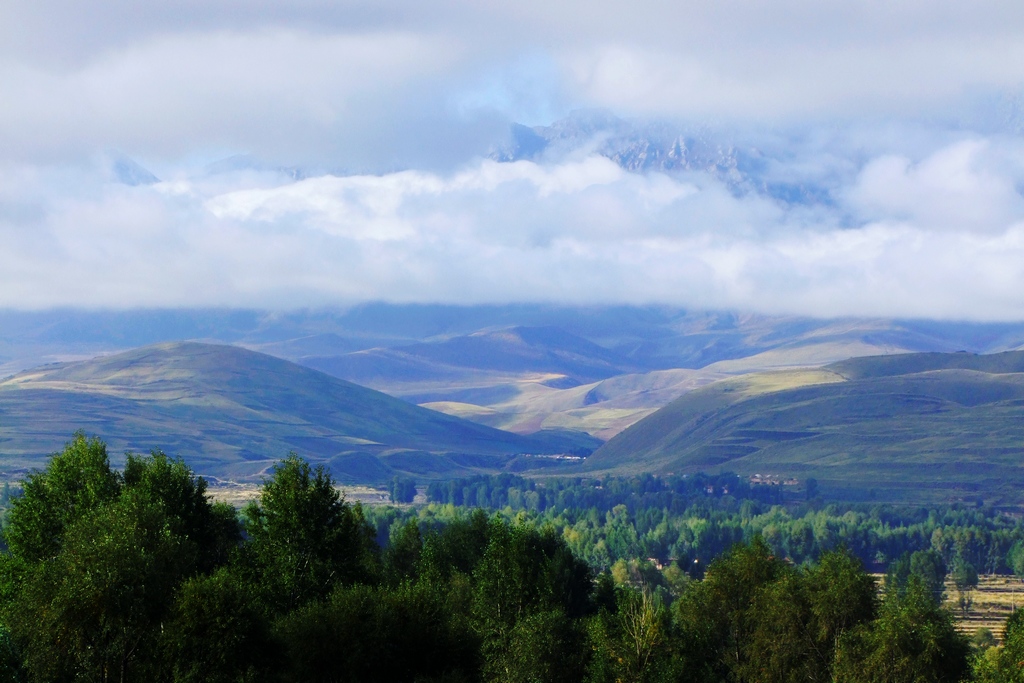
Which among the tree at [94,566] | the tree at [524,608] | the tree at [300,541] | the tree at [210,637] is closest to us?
the tree at [94,566]

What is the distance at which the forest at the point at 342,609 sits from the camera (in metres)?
80.2

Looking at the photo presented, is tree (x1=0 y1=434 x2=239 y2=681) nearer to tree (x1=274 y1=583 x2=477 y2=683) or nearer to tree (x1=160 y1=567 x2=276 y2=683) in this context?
tree (x1=160 y1=567 x2=276 y2=683)

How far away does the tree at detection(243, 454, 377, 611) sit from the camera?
100m

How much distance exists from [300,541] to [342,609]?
46.6 ft

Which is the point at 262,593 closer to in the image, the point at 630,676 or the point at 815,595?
the point at 630,676

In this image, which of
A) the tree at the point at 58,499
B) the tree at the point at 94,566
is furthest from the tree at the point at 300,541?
the tree at the point at 58,499

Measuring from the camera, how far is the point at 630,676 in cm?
10031

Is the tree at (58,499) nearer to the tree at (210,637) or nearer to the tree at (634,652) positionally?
the tree at (210,637)

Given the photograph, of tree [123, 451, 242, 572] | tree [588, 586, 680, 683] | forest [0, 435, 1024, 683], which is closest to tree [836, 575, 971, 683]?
forest [0, 435, 1024, 683]

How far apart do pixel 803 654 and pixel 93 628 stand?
69.1 meters

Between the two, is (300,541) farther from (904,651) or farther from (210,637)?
(904,651)

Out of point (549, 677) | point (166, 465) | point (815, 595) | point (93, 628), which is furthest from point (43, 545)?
point (815, 595)

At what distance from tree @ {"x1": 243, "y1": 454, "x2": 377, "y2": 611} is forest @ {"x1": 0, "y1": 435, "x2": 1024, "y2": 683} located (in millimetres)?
156

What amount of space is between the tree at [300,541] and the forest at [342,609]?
156 millimetres
